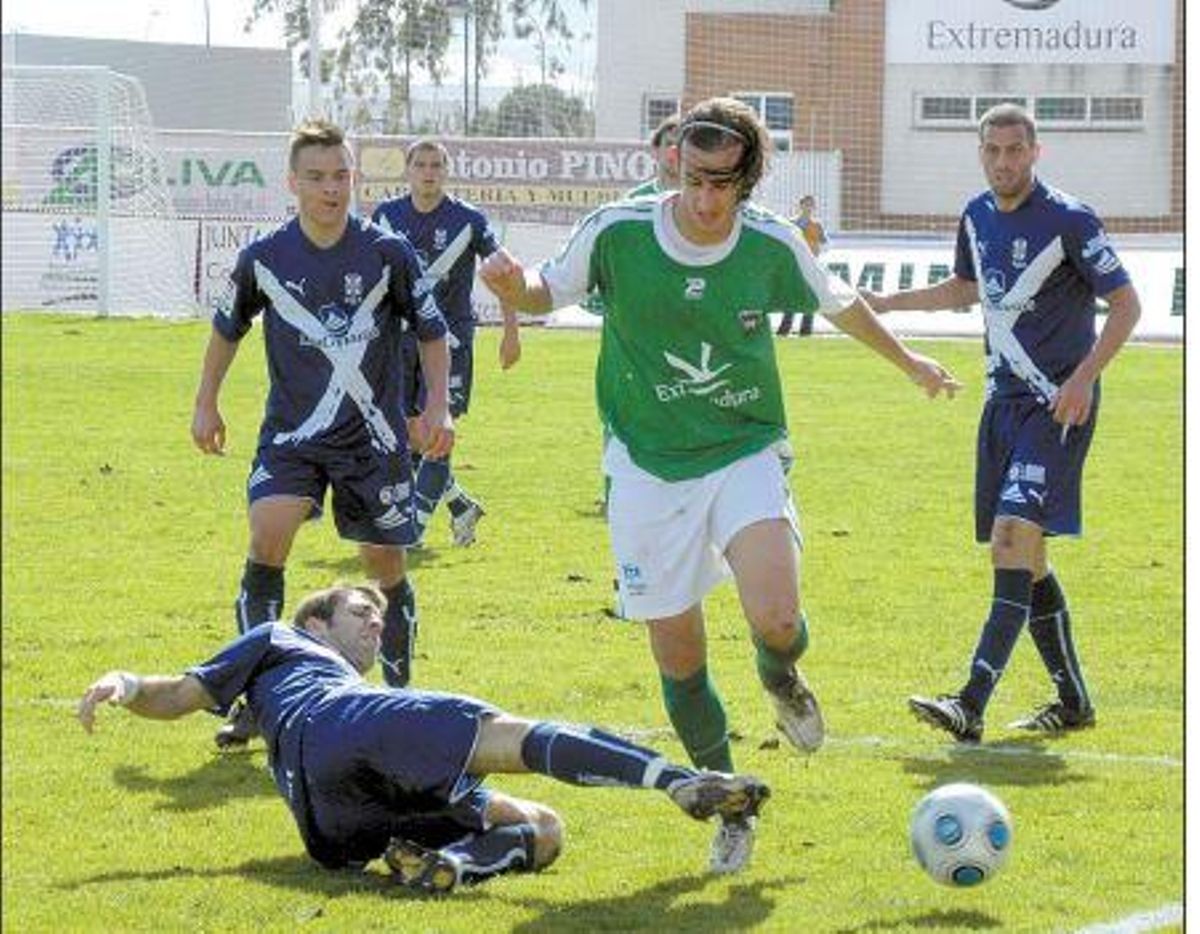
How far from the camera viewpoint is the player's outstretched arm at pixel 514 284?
7004 millimetres

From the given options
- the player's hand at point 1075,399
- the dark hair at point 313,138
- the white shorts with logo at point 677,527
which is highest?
the dark hair at point 313,138

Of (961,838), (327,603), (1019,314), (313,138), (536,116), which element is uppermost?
(536,116)

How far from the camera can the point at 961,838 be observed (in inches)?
260

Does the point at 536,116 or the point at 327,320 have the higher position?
the point at 536,116

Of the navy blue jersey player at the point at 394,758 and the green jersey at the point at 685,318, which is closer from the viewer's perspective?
the navy blue jersey player at the point at 394,758

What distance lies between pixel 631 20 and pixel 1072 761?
30278 mm

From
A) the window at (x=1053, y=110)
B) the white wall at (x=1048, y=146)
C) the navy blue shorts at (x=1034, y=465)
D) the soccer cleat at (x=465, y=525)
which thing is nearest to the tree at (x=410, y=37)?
the white wall at (x=1048, y=146)

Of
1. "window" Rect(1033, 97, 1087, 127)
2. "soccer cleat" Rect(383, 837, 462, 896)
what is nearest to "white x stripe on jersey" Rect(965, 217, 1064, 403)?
"soccer cleat" Rect(383, 837, 462, 896)

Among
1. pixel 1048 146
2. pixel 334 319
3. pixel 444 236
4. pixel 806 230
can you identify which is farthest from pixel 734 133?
pixel 1048 146

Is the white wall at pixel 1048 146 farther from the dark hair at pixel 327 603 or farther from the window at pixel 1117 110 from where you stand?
the dark hair at pixel 327 603

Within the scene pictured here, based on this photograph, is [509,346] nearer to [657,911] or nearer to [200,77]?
[657,911]

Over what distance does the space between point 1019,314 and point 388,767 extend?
360 cm

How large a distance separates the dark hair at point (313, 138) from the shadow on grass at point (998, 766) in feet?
9.22

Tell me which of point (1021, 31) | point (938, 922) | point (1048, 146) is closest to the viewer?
point (938, 922)
